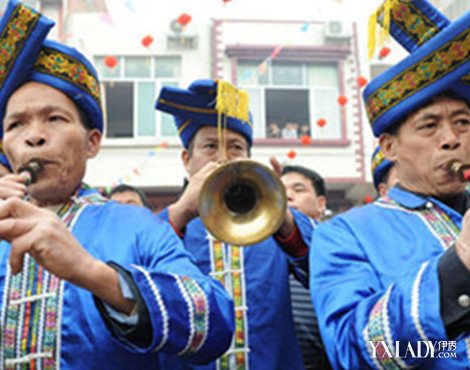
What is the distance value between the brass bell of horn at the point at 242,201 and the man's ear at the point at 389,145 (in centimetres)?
47

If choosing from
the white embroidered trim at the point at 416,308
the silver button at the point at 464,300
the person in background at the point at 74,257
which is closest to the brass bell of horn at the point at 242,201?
the person in background at the point at 74,257

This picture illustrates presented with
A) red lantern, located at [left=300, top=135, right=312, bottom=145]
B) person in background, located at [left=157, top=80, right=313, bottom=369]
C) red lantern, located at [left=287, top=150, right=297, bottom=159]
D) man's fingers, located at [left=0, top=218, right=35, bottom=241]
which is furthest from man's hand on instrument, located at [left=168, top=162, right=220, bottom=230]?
red lantern, located at [left=300, top=135, right=312, bottom=145]

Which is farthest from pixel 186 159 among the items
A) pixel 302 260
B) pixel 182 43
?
pixel 182 43

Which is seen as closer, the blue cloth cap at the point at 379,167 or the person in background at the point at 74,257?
the person in background at the point at 74,257

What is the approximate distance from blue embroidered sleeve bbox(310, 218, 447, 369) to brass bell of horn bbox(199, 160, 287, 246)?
449 millimetres

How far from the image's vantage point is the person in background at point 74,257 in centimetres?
163

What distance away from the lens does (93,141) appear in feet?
8.02

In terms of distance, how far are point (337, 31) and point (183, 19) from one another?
3482 mm

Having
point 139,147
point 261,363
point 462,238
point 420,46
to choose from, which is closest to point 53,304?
point 261,363

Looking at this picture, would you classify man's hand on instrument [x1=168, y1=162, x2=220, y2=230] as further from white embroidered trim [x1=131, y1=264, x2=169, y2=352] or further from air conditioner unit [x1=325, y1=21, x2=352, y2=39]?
air conditioner unit [x1=325, y1=21, x2=352, y2=39]

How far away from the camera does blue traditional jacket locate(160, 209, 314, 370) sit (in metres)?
2.60

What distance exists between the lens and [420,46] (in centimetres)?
249

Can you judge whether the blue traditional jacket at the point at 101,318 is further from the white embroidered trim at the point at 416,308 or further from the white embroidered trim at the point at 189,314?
the white embroidered trim at the point at 416,308

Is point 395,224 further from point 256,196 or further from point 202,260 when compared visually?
point 202,260
